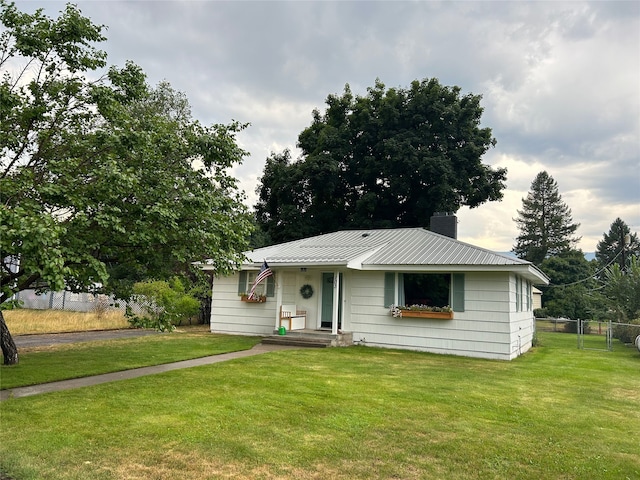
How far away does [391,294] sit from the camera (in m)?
11.7

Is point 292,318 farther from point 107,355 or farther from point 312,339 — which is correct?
point 107,355

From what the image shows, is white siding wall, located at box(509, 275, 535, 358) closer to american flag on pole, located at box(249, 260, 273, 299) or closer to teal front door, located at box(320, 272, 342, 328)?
teal front door, located at box(320, 272, 342, 328)

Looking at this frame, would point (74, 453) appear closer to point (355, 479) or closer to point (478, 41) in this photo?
point (355, 479)

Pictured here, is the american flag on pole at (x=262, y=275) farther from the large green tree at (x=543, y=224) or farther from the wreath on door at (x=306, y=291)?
the large green tree at (x=543, y=224)

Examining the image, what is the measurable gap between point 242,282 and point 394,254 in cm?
529

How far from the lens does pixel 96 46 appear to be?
6859 mm

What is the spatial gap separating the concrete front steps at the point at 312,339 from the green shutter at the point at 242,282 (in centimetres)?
241

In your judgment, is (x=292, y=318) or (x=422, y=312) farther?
(x=292, y=318)

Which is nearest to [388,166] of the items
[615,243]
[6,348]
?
[6,348]

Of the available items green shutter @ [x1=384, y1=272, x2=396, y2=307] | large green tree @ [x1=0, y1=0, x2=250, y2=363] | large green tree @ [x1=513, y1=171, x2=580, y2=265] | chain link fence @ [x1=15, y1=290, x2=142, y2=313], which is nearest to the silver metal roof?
green shutter @ [x1=384, y1=272, x2=396, y2=307]

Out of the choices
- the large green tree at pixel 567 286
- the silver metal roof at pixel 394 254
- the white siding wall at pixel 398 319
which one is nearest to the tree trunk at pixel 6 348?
the silver metal roof at pixel 394 254

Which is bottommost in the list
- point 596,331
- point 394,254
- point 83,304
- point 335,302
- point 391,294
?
point 596,331

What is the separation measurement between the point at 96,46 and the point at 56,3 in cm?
107

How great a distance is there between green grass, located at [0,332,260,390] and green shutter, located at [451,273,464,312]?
5.67 metres
